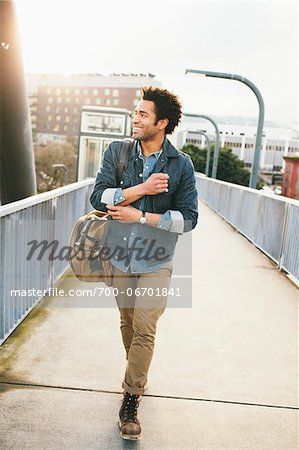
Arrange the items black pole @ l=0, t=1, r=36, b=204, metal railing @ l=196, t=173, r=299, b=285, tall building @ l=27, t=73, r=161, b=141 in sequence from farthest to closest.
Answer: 1. tall building @ l=27, t=73, r=161, b=141
2. metal railing @ l=196, t=173, r=299, b=285
3. black pole @ l=0, t=1, r=36, b=204

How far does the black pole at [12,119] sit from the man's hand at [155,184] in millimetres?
3120

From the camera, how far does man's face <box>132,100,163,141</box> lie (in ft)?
8.94

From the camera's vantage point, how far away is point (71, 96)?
123500mm

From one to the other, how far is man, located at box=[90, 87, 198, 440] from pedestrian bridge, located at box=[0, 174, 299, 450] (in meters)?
0.35

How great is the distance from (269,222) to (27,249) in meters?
5.03

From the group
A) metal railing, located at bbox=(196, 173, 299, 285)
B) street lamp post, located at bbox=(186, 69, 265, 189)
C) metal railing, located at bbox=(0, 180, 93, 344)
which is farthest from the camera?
street lamp post, located at bbox=(186, 69, 265, 189)

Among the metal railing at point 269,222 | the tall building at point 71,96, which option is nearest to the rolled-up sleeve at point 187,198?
the metal railing at point 269,222

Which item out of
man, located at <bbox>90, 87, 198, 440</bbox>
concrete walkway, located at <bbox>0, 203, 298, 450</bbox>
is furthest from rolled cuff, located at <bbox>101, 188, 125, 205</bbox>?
concrete walkway, located at <bbox>0, 203, 298, 450</bbox>

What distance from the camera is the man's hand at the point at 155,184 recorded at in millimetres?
2619

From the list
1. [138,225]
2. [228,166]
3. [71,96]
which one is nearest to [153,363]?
[138,225]

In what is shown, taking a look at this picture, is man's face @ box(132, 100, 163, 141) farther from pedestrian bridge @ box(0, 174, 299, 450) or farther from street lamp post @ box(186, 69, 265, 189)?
street lamp post @ box(186, 69, 265, 189)

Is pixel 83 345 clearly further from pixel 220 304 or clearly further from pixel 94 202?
pixel 220 304

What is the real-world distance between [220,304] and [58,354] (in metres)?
2.16


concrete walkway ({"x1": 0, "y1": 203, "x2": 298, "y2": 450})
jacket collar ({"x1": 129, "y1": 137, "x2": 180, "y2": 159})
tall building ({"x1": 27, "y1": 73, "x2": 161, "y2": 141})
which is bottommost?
concrete walkway ({"x1": 0, "y1": 203, "x2": 298, "y2": 450})
